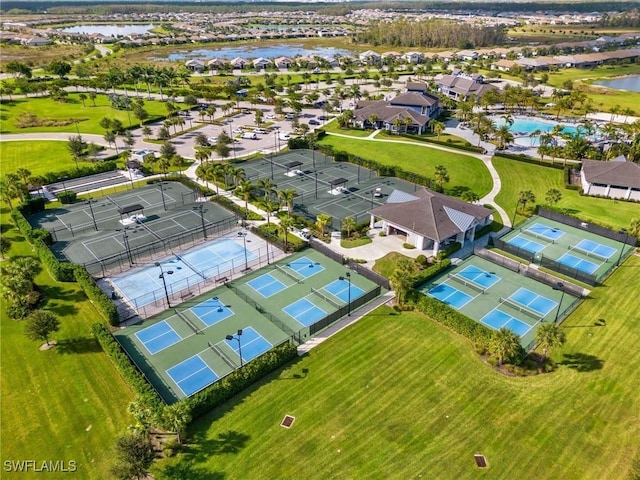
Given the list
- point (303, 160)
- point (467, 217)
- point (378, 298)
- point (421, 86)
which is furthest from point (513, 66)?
point (378, 298)

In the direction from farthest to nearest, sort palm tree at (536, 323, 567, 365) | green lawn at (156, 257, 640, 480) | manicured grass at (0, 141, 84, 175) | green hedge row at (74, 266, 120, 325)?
manicured grass at (0, 141, 84, 175)
green hedge row at (74, 266, 120, 325)
palm tree at (536, 323, 567, 365)
green lawn at (156, 257, 640, 480)

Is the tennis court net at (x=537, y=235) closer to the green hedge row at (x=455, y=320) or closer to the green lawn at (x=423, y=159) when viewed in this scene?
the green lawn at (x=423, y=159)

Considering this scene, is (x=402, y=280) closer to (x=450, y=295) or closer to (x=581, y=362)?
(x=450, y=295)

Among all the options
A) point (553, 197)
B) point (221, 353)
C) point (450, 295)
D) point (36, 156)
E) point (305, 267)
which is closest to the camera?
point (221, 353)

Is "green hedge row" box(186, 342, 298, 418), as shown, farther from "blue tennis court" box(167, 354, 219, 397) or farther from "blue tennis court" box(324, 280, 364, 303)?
"blue tennis court" box(324, 280, 364, 303)

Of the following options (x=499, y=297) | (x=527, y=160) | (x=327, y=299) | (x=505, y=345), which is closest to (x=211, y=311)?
(x=327, y=299)

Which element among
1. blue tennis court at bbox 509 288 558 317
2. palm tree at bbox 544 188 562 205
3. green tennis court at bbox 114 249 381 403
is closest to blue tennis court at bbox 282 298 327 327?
green tennis court at bbox 114 249 381 403

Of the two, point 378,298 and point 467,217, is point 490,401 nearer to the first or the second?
point 378,298
